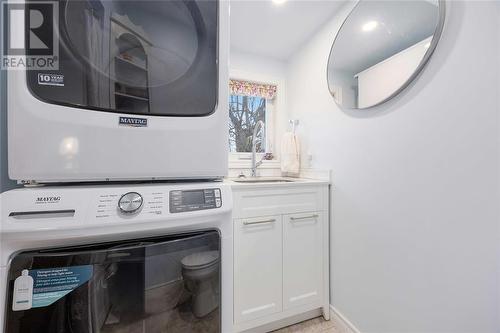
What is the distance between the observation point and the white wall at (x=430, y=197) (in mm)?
764

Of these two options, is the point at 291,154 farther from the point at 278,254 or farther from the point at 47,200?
the point at 47,200

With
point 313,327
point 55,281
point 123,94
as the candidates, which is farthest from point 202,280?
point 313,327

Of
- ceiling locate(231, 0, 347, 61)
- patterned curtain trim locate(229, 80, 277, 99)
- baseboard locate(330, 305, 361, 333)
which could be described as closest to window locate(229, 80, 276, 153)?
patterned curtain trim locate(229, 80, 277, 99)

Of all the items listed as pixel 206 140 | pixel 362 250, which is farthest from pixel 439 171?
pixel 206 140

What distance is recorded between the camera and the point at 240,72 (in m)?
1.99

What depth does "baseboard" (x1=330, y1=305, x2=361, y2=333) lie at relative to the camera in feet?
4.29

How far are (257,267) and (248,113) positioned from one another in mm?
1509

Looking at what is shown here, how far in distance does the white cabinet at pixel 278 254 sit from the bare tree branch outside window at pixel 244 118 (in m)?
0.90

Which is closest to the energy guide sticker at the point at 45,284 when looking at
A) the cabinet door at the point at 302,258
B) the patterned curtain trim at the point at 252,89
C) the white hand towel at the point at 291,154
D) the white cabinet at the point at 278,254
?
the white cabinet at the point at 278,254

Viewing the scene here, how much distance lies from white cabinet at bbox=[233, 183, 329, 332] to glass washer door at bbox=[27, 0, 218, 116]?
2.26ft

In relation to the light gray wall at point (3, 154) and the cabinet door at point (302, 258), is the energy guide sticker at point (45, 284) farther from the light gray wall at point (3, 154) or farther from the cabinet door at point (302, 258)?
the cabinet door at point (302, 258)

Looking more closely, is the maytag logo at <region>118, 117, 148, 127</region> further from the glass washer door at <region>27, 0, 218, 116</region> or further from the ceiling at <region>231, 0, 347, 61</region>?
the ceiling at <region>231, 0, 347, 61</region>

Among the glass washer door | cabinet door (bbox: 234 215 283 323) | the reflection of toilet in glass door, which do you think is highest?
the glass washer door

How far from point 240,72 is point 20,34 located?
1.64m
